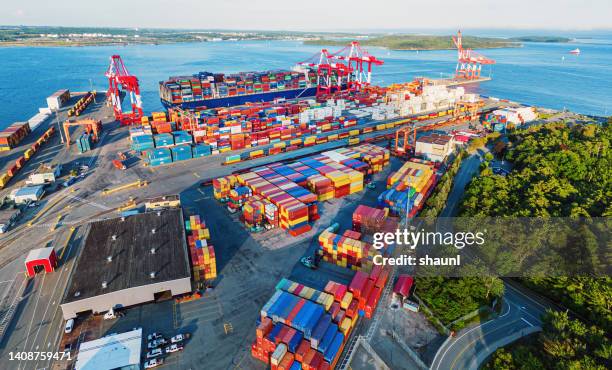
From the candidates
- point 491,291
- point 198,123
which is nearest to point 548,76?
point 198,123

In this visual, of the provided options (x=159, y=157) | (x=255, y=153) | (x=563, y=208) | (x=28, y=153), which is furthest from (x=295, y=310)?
(x=28, y=153)

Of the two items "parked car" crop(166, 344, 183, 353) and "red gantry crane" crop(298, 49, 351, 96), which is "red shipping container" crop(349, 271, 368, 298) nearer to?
"parked car" crop(166, 344, 183, 353)

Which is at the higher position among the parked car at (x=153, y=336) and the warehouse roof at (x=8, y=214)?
the warehouse roof at (x=8, y=214)

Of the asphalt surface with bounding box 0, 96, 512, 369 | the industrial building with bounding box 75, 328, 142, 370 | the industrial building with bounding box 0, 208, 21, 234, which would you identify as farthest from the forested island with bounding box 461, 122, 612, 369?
the industrial building with bounding box 0, 208, 21, 234

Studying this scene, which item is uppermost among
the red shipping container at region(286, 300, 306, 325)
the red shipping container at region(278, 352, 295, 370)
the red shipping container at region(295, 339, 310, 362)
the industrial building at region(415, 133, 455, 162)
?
the industrial building at region(415, 133, 455, 162)

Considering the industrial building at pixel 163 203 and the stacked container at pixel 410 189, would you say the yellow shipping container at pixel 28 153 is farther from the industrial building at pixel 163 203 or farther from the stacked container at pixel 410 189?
the stacked container at pixel 410 189

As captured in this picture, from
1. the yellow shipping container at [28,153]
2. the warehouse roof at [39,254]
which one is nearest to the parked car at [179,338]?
the warehouse roof at [39,254]

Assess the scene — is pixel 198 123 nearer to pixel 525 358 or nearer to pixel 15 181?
pixel 15 181
